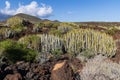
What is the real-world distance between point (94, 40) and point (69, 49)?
163 cm

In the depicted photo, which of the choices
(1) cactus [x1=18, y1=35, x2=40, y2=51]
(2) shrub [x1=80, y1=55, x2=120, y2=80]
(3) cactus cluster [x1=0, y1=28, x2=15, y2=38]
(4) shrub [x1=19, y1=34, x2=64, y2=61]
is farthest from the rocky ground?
(3) cactus cluster [x1=0, y1=28, x2=15, y2=38]

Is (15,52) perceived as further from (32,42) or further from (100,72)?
(100,72)

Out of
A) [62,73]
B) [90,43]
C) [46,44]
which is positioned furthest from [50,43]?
[62,73]

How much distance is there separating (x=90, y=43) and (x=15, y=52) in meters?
5.08

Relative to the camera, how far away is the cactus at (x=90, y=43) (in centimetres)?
1858

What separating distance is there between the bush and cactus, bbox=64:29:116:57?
3.28 metres

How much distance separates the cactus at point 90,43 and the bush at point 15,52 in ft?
10.7

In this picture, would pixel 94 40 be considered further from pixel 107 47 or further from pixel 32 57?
pixel 32 57

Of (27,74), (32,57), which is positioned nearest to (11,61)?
(32,57)

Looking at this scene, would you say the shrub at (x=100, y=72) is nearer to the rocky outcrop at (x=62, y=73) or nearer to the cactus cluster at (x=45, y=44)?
the rocky outcrop at (x=62, y=73)

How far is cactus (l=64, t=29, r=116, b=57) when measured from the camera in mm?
18578

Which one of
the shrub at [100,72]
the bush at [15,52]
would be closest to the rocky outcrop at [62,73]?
the shrub at [100,72]

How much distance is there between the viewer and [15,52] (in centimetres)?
1595

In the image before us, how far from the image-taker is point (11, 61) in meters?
15.0
